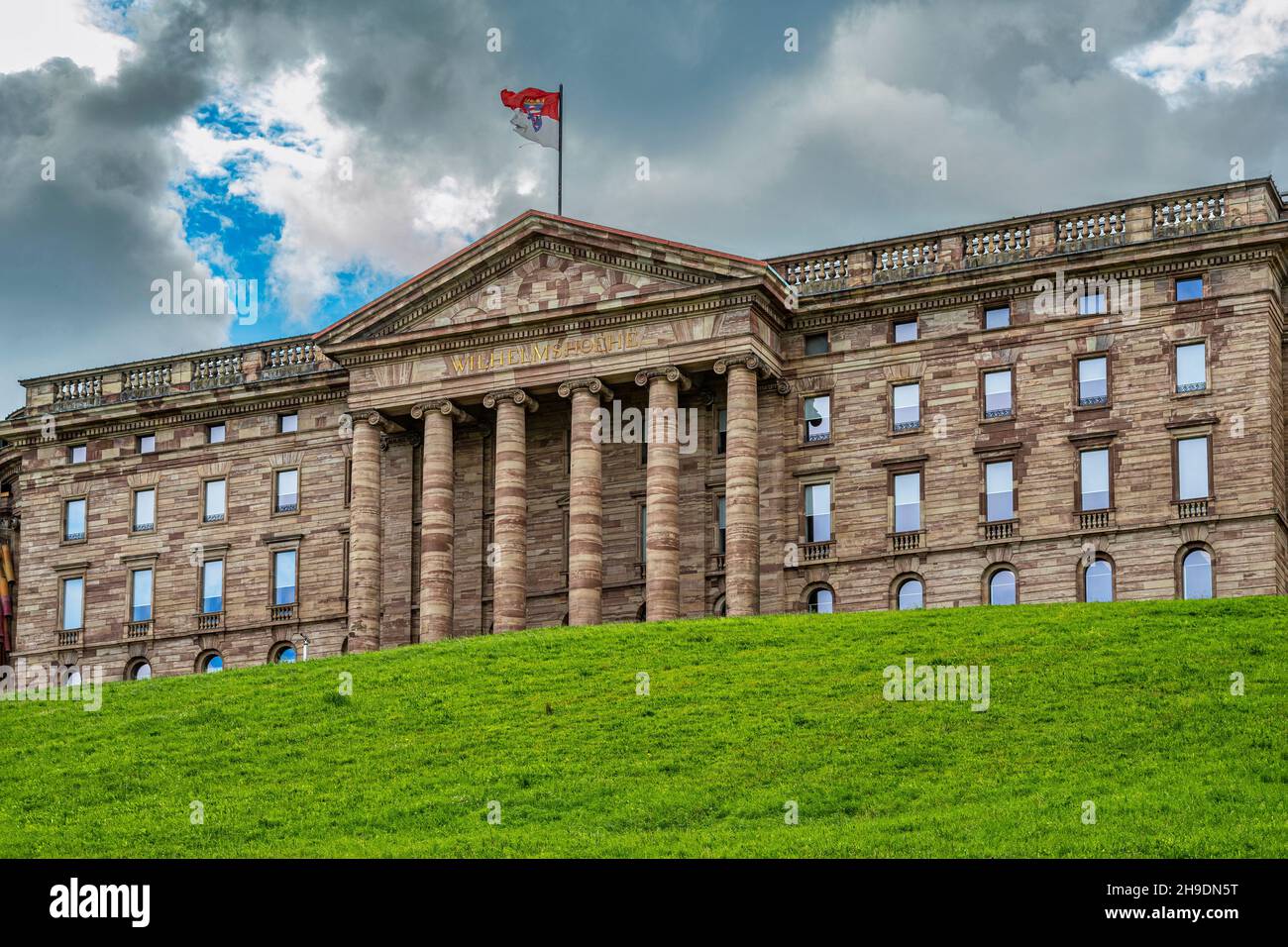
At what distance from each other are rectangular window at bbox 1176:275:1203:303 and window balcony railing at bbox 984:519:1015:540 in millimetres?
9009

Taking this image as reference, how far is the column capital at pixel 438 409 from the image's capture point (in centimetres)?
7800

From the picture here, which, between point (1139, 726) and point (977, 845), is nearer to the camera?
point (977, 845)

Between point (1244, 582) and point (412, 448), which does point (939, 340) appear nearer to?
point (1244, 582)

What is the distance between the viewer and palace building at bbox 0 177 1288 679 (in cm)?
7094

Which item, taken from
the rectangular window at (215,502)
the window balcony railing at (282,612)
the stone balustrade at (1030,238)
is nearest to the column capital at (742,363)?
the stone balustrade at (1030,238)

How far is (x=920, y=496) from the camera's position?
74000 mm

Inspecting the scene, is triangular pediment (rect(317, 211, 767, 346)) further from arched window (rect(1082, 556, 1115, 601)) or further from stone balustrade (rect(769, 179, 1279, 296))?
arched window (rect(1082, 556, 1115, 601))

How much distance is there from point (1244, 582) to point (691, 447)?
19209 millimetres

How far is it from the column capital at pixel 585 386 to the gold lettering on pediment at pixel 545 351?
901 mm

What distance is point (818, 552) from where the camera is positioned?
7481 cm

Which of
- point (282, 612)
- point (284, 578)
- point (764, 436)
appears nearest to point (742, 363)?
point (764, 436)

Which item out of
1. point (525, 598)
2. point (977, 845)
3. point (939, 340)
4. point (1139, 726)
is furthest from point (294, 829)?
point (939, 340)

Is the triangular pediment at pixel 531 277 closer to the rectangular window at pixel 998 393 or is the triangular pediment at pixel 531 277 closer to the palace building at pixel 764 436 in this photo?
the palace building at pixel 764 436
